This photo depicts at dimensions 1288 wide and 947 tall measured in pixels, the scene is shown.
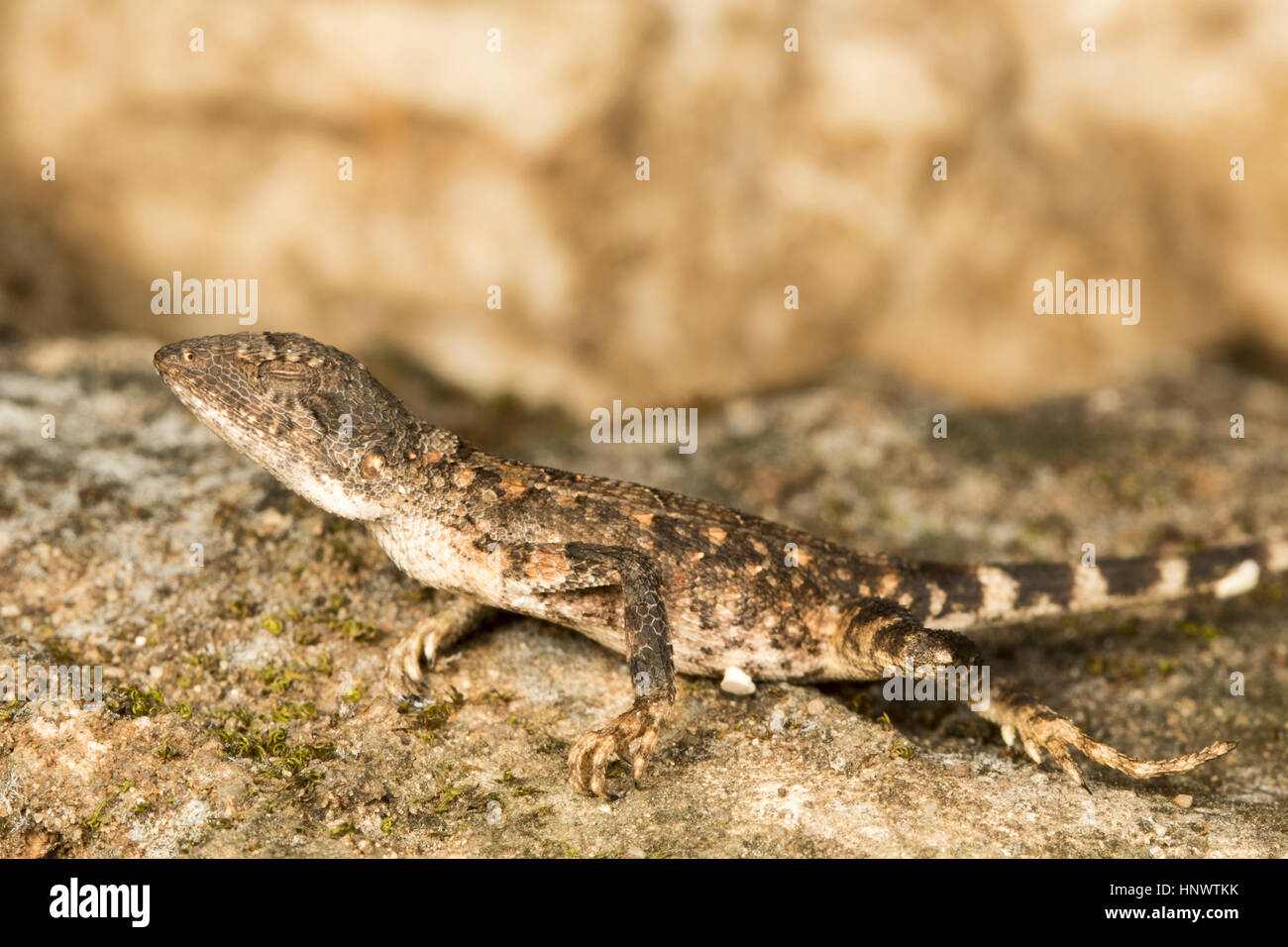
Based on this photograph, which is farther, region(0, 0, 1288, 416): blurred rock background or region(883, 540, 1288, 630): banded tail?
region(0, 0, 1288, 416): blurred rock background

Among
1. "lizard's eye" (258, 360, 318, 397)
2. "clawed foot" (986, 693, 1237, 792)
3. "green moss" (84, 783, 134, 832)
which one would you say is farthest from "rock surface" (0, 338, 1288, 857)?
"lizard's eye" (258, 360, 318, 397)

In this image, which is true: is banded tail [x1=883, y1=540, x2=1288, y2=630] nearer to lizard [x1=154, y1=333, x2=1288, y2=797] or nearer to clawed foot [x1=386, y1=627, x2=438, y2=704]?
lizard [x1=154, y1=333, x2=1288, y2=797]

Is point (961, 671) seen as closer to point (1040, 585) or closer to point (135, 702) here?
point (1040, 585)

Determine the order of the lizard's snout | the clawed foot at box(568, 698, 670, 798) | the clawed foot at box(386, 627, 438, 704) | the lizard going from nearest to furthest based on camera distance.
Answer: the clawed foot at box(568, 698, 670, 798)
the lizard
the lizard's snout
the clawed foot at box(386, 627, 438, 704)

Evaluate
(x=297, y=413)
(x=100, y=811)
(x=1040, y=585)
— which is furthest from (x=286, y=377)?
(x=1040, y=585)

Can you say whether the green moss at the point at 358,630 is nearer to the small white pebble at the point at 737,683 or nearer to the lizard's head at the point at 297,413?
the lizard's head at the point at 297,413

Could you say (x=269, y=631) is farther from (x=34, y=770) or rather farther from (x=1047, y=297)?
(x=1047, y=297)
